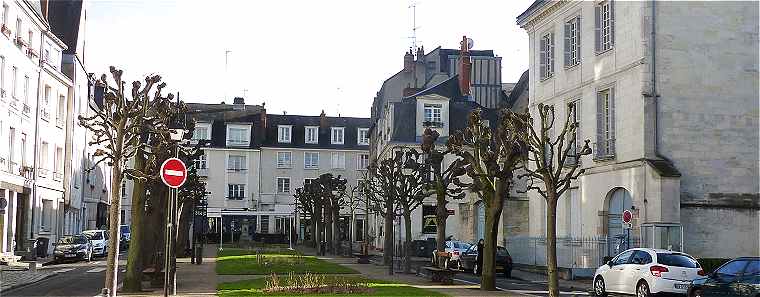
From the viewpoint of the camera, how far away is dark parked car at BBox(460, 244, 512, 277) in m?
35.5

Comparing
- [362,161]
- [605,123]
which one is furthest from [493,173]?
[362,161]

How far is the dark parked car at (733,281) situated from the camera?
18.2 metres

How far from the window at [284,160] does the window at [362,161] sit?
6768 millimetres

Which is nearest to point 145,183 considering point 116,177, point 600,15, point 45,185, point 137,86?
point 137,86

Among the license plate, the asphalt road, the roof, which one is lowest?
the asphalt road

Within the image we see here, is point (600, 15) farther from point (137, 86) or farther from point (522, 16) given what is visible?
point (137, 86)

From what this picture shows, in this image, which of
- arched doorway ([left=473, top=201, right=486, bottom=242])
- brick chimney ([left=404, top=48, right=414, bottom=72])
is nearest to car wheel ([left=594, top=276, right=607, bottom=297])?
arched doorway ([left=473, top=201, right=486, bottom=242])

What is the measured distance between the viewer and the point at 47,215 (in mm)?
51656

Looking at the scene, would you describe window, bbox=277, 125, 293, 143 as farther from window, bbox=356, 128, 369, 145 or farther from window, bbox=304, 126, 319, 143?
window, bbox=356, 128, 369, 145

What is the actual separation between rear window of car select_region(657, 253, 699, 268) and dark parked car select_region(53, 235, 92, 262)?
3140 cm

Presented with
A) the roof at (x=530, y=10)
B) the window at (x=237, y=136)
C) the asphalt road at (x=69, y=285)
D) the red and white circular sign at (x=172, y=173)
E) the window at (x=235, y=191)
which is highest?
the roof at (x=530, y=10)

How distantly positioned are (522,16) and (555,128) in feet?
21.2

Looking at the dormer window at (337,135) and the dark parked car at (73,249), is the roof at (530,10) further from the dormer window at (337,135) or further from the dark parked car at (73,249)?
the dormer window at (337,135)

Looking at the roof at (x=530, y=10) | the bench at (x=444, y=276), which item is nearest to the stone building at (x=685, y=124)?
the roof at (x=530, y=10)
